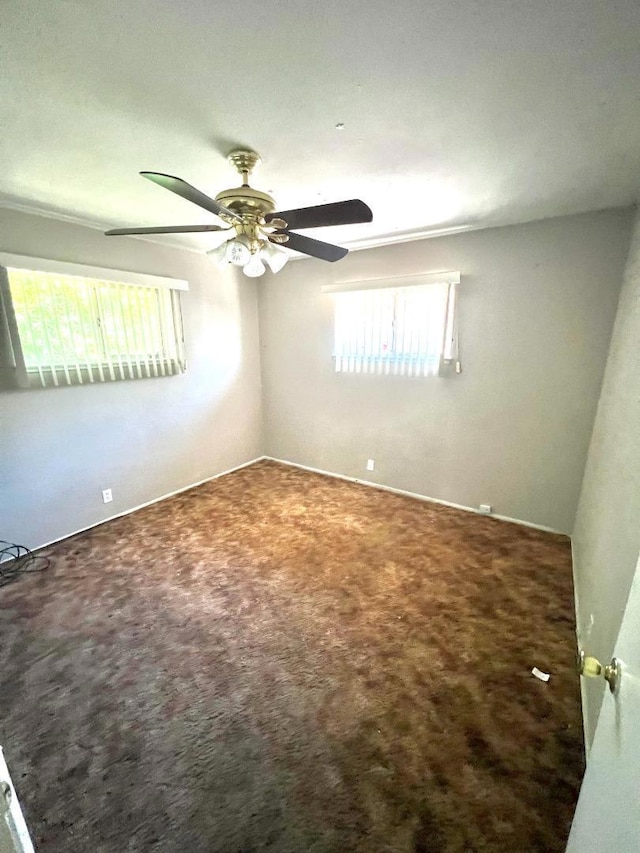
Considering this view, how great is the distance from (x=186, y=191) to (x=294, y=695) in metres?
2.10

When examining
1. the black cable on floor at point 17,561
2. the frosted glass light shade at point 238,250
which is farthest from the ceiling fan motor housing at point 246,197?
the black cable on floor at point 17,561

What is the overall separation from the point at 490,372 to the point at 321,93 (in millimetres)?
2274

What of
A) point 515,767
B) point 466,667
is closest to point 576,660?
point 466,667

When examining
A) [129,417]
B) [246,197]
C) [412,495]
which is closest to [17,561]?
[129,417]

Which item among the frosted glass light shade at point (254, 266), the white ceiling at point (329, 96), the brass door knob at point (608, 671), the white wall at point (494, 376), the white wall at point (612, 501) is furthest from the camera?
the white wall at point (494, 376)

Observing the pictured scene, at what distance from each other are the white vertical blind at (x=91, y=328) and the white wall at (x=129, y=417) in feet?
0.44

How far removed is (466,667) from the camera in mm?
1713

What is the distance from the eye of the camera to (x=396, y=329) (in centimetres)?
330

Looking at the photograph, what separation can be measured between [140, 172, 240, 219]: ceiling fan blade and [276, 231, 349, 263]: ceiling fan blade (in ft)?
1.19

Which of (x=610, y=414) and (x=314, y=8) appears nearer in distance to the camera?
(x=314, y=8)

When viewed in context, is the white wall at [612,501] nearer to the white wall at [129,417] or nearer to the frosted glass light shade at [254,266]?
the frosted glass light shade at [254,266]

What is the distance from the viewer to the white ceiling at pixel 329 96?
960 millimetres

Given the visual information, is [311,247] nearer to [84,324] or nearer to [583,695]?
[84,324]

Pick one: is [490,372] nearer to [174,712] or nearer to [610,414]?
[610,414]
